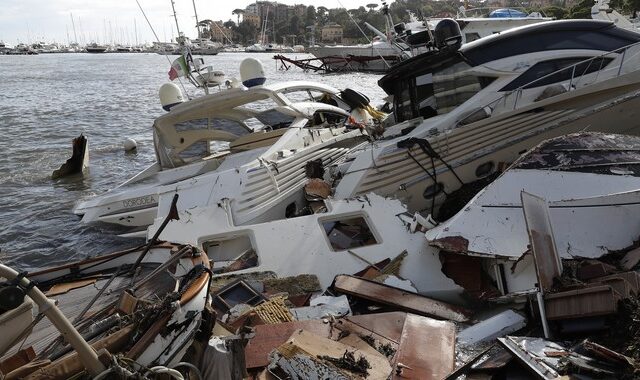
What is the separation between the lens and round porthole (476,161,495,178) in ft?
24.0

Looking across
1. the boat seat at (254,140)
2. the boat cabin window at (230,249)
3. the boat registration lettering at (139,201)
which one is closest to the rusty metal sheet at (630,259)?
the boat cabin window at (230,249)

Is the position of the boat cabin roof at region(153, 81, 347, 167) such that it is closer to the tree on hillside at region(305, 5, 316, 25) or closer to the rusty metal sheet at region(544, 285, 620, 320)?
the rusty metal sheet at region(544, 285, 620, 320)

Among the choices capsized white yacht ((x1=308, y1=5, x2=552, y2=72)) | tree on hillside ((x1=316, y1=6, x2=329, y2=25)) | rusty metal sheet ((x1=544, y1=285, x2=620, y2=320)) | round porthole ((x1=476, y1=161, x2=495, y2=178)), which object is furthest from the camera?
tree on hillside ((x1=316, y1=6, x2=329, y2=25))

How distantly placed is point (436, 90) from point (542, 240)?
13.5 feet

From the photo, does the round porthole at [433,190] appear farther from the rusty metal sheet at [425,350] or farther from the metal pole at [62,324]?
the metal pole at [62,324]

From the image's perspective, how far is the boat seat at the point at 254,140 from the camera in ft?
31.1

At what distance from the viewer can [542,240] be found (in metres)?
4.49

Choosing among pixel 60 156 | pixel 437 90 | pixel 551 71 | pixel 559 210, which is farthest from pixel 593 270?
pixel 60 156

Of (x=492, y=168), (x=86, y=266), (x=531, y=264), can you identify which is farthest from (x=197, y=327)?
(x=492, y=168)

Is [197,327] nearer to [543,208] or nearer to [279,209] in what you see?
[543,208]

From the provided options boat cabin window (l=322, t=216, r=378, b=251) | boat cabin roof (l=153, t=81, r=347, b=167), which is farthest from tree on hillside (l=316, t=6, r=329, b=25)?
boat cabin window (l=322, t=216, r=378, b=251)

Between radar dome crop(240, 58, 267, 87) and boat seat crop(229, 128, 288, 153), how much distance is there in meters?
1.20

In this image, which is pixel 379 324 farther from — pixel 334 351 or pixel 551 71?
pixel 551 71

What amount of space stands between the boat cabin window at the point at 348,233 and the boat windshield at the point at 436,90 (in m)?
2.58
